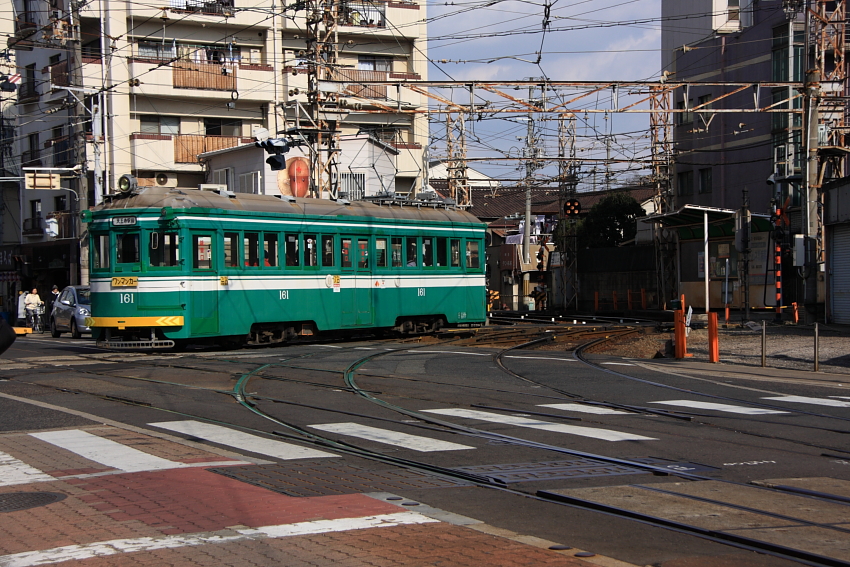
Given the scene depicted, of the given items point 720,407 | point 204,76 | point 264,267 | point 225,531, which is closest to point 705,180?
point 204,76

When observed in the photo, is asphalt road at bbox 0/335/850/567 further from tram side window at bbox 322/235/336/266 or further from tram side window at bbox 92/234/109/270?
tram side window at bbox 322/235/336/266

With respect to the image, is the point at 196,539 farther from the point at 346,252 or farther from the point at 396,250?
the point at 396,250

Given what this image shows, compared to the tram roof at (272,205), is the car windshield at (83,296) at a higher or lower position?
lower

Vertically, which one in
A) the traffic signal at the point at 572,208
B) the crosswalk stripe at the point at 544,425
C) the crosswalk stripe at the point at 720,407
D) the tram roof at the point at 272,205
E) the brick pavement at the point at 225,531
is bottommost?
the crosswalk stripe at the point at 720,407

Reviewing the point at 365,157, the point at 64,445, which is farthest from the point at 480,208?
the point at 64,445

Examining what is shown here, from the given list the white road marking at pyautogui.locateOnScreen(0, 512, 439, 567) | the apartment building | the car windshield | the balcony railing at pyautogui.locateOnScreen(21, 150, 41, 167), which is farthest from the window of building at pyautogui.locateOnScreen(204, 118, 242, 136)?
the white road marking at pyautogui.locateOnScreen(0, 512, 439, 567)

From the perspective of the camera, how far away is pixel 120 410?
11641mm

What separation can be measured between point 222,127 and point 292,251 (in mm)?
25476

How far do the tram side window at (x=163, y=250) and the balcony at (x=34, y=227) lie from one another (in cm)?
3244

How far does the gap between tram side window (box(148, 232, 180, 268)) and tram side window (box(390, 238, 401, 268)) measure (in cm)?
623

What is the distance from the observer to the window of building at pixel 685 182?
51.3 m

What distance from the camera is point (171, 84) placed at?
141 ft

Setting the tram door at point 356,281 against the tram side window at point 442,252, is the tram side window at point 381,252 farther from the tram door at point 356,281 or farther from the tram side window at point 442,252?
the tram side window at point 442,252

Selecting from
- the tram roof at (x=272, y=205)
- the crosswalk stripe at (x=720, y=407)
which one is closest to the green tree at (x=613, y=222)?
the tram roof at (x=272, y=205)
